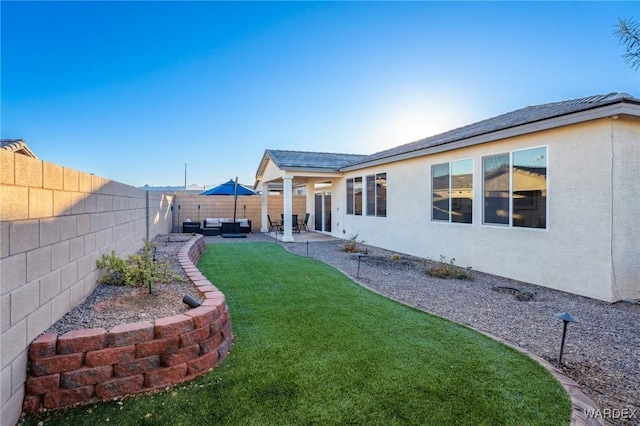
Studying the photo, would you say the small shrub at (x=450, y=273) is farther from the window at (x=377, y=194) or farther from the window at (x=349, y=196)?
the window at (x=349, y=196)

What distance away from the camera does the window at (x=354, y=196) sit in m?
14.4

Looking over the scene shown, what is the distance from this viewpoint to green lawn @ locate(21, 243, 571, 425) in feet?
8.32

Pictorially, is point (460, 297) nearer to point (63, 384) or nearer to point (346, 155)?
point (63, 384)

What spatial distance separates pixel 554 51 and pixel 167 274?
37.4 ft

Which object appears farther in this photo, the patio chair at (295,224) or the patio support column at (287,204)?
the patio chair at (295,224)

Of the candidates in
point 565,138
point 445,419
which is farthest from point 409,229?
point 445,419

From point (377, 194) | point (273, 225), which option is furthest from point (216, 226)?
point (377, 194)

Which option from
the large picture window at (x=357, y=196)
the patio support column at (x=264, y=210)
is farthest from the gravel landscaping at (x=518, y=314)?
the patio support column at (x=264, y=210)

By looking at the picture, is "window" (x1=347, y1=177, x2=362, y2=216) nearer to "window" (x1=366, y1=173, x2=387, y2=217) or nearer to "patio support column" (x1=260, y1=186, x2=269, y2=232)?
"window" (x1=366, y1=173, x2=387, y2=217)

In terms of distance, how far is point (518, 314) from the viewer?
5203 millimetres

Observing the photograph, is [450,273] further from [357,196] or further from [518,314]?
[357,196]

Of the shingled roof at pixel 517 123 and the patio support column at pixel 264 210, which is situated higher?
the shingled roof at pixel 517 123

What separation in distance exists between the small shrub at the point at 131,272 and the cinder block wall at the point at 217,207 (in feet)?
45.8

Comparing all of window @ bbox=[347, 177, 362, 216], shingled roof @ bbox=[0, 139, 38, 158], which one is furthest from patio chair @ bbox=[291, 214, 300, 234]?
shingled roof @ bbox=[0, 139, 38, 158]
